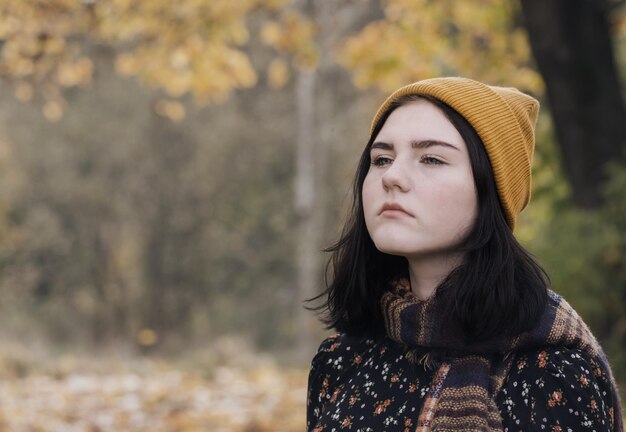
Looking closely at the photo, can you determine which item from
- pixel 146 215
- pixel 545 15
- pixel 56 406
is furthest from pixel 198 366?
pixel 146 215

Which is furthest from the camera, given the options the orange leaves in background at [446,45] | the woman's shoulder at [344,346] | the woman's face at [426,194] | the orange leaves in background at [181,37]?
the orange leaves in background at [446,45]

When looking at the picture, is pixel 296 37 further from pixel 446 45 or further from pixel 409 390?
pixel 409 390

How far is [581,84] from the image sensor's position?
5785mm

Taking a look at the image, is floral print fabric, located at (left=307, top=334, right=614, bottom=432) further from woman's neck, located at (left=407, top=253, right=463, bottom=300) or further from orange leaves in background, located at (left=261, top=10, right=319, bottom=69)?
orange leaves in background, located at (left=261, top=10, right=319, bottom=69)

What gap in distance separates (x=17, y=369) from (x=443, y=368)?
8.12 metres

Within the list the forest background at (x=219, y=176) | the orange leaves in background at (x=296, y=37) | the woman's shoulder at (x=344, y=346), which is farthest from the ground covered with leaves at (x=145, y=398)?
the woman's shoulder at (x=344, y=346)

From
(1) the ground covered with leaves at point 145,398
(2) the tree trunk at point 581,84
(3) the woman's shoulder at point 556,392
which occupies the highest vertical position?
(2) the tree trunk at point 581,84

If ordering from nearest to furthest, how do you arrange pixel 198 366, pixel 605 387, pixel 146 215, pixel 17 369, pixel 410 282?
pixel 605 387 < pixel 410 282 < pixel 17 369 < pixel 198 366 < pixel 146 215

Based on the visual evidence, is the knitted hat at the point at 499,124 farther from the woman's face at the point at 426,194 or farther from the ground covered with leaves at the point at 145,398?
the ground covered with leaves at the point at 145,398

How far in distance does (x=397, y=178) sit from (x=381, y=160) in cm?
14

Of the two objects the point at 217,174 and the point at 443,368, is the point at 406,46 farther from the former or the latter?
the point at 217,174

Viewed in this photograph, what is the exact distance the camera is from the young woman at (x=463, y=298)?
72.8 inches

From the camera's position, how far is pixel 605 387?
6.18 feet

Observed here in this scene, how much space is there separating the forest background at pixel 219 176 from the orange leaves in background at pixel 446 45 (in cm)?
2
